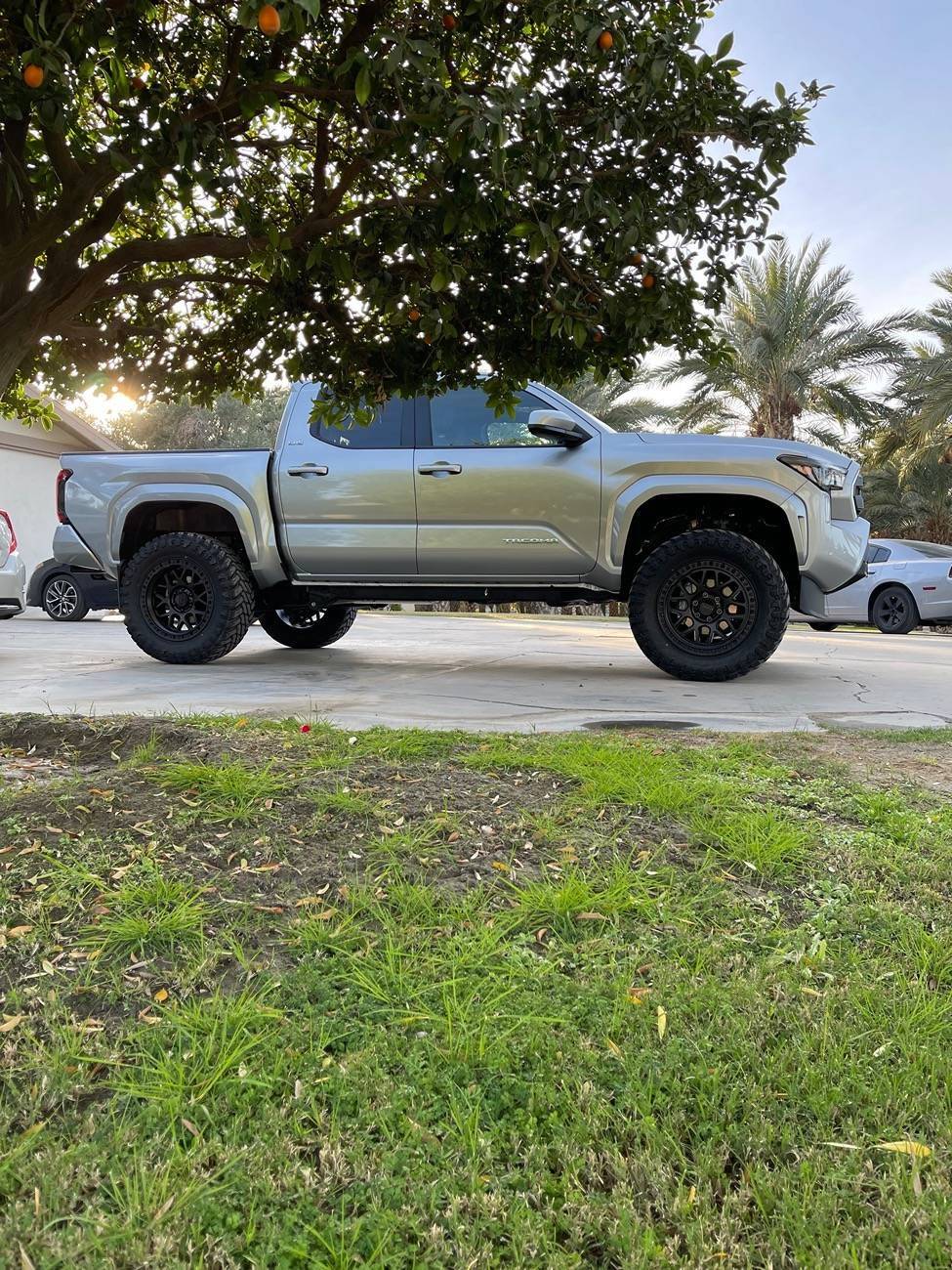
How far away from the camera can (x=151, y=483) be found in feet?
21.4

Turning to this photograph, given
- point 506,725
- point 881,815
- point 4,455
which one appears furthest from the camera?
point 4,455

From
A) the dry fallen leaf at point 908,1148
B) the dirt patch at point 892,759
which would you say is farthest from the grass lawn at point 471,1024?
the dirt patch at point 892,759

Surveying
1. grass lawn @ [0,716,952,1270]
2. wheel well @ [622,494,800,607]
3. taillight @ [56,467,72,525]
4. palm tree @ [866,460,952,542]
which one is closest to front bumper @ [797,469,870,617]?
wheel well @ [622,494,800,607]

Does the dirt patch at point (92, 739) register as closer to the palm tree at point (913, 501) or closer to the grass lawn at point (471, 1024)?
the grass lawn at point (471, 1024)

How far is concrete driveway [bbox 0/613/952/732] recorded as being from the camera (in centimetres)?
450

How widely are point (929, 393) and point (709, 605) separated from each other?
17.0m

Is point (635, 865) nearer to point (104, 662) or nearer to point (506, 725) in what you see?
Answer: point (506, 725)

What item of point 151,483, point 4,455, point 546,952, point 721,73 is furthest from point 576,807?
point 4,455

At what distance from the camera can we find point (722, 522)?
5938 millimetres

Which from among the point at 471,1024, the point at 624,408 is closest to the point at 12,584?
the point at 471,1024

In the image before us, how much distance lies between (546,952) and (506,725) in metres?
2.30

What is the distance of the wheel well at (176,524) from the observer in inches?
262

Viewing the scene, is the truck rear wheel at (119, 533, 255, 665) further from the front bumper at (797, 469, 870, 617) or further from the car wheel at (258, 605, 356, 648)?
the front bumper at (797, 469, 870, 617)

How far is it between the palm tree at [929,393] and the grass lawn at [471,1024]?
19.0 metres
